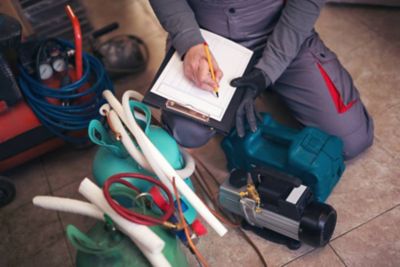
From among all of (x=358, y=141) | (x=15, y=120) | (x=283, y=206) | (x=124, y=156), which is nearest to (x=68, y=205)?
(x=124, y=156)

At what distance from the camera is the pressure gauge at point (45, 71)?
142 centimetres

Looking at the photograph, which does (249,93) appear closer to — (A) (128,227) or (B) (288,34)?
(B) (288,34)

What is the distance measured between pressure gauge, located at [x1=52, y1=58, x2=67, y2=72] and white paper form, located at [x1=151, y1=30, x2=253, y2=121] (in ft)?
1.42

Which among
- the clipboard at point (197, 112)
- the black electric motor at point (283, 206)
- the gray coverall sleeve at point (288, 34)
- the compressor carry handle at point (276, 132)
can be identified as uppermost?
the gray coverall sleeve at point (288, 34)

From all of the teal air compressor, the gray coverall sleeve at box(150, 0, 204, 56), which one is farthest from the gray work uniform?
the teal air compressor

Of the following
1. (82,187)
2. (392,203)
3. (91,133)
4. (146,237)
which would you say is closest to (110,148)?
(91,133)

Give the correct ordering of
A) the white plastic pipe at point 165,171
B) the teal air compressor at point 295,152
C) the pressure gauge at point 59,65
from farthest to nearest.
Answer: the pressure gauge at point 59,65 < the teal air compressor at point 295,152 < the white plastic pipe at point 165,171

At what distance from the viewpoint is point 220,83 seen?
47.4 inches

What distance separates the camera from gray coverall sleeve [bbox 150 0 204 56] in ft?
4.08

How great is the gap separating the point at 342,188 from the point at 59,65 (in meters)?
1.05

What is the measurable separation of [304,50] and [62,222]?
99cm

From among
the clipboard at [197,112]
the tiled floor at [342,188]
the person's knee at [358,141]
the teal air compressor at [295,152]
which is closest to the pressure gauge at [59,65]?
the tiled floor at [342,188]

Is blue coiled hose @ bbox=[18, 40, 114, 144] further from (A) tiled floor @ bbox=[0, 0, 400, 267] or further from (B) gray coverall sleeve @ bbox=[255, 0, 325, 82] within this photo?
(B) gray coverall sleeve @ bbox=[255, 0, 325, 82]

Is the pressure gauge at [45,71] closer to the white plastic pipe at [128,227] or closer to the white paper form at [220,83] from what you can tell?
the white paper form at [220,83]
